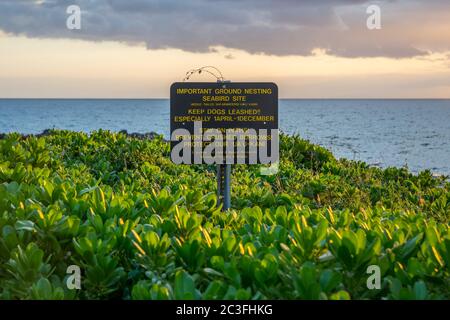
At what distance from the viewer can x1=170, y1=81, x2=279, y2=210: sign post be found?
8781 mm

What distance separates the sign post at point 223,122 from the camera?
346 inches

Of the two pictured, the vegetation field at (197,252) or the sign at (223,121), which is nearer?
the vegetation field at (197,252)

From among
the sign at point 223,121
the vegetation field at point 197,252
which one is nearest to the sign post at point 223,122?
the sign at point 223,121

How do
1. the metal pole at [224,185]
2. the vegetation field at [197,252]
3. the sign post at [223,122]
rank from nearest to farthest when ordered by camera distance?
the vegetation field at [197,252] → the metal pole at [224,185] → the sign post at [223,122]

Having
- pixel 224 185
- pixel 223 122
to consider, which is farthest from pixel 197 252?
pixel 223 122

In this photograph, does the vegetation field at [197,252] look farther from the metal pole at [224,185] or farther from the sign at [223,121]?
the sign at [223,121]

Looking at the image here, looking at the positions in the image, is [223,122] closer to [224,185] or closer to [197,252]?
[224,185]

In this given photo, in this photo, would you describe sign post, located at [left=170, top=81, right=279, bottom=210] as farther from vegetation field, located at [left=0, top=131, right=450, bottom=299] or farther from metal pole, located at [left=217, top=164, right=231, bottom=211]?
vegetation field, located at [left=0, top=131, right=450, bottom=299]

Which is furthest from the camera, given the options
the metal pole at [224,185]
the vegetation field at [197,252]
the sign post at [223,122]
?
the sign post at [223,122]

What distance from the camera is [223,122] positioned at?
28.9 ft

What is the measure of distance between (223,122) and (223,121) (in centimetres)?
2
